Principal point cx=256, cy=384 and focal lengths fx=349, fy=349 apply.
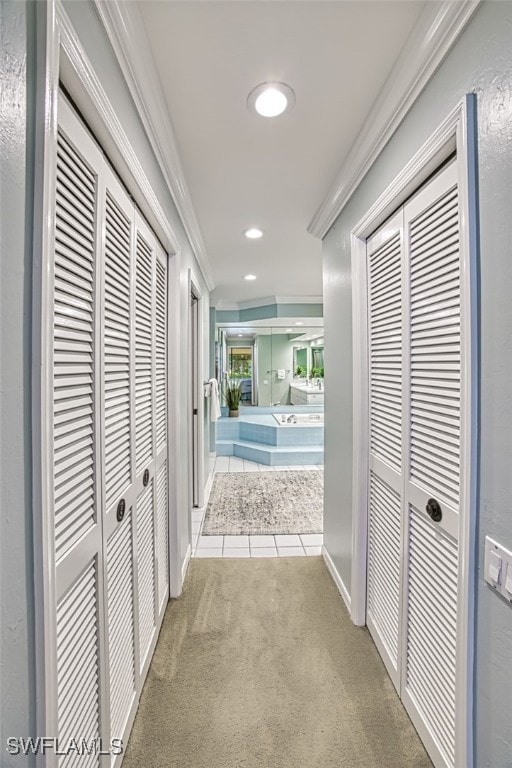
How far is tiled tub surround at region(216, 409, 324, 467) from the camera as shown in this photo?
506 centimetres

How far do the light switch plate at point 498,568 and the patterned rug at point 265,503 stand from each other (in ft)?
7.66

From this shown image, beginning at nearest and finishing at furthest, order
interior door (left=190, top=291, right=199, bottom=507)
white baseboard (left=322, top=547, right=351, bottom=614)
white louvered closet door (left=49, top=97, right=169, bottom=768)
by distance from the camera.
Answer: white louvered closet door (left=49, top=97, right=169, bottom=768) → white baseboard (left=322, top=547, right=351, bottom=614) → interior door (left=190, top=291, right=199, bottom=507)

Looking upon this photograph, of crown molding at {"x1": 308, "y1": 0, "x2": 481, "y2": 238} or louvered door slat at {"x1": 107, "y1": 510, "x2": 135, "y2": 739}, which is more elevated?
crown molding at {"x1": 308, "y1": 0, "x2": 481, "y2": 238}

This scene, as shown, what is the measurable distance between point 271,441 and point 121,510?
13.8 feet

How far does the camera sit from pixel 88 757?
95cm

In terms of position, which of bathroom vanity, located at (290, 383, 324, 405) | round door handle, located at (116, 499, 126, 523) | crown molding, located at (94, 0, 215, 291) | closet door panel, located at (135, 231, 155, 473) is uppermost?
crown molding, located at (94, 0, 215, 291)

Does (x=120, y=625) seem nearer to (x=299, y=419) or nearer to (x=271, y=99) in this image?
(x=271, y=99)

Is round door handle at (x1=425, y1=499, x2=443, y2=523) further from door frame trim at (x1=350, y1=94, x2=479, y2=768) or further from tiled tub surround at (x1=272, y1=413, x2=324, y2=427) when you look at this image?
tiled tub surround at (x1=272, y1=413, x2=324, y2=427)

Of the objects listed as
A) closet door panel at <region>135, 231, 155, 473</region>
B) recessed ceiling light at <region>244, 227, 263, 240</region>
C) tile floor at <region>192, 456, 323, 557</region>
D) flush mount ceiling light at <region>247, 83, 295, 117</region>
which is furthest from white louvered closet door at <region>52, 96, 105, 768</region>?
recessed ceiling light at <region>244, 227, 263, 240</region>

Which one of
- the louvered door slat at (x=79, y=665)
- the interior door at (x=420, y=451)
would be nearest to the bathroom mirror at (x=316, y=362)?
the interior door at (x=420, y=451)

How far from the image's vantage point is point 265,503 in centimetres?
365

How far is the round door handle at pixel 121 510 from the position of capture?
1.21 meters

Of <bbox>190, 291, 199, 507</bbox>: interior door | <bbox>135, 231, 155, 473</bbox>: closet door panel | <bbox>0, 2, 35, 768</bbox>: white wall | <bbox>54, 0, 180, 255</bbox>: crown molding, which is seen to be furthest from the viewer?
<bbox>190, 291, 199, 507</bbox>: interior door

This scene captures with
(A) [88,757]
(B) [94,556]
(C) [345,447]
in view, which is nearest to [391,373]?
(C) [345,447]
